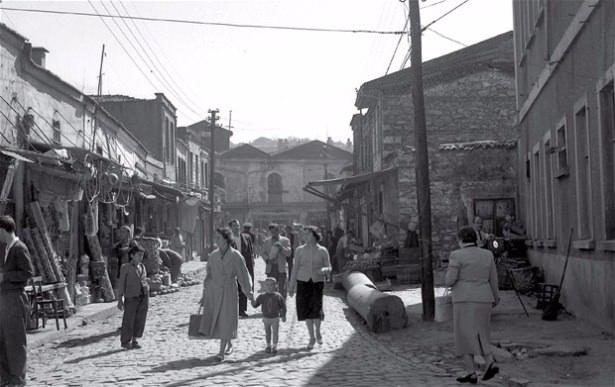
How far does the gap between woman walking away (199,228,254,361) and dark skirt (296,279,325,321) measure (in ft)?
3.20

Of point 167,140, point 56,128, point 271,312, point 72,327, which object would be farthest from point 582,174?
point 167,140

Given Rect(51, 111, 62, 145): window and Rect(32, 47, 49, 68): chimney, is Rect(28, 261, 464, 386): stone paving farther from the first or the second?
Rect(32, 47, 49, 68): chimney

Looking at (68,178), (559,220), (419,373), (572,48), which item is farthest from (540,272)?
(68,178)

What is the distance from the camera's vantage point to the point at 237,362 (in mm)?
9617

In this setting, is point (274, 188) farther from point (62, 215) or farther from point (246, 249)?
point (246, 249)

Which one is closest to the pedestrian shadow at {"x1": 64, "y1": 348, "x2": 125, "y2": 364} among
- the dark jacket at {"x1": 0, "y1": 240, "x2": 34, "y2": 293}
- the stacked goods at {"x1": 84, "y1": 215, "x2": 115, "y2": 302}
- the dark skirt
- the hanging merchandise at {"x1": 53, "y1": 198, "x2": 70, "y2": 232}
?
the dark jacket at {"x1": 0, "y1": 240, "x2": 34, "y2": 293}

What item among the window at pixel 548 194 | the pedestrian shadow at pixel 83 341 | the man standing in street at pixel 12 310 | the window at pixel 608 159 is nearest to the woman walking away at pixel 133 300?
the pedestrian shadow at pixel 83 341

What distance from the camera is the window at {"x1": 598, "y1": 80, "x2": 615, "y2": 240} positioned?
1086 centimetres

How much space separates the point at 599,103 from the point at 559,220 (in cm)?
390

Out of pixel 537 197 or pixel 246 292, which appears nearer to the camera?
pixel 246 292

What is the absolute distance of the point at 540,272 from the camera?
1634cm

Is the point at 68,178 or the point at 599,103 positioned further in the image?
the point at 68,178

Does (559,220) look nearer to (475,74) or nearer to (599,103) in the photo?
(599,103)

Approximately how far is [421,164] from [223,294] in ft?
15.8
